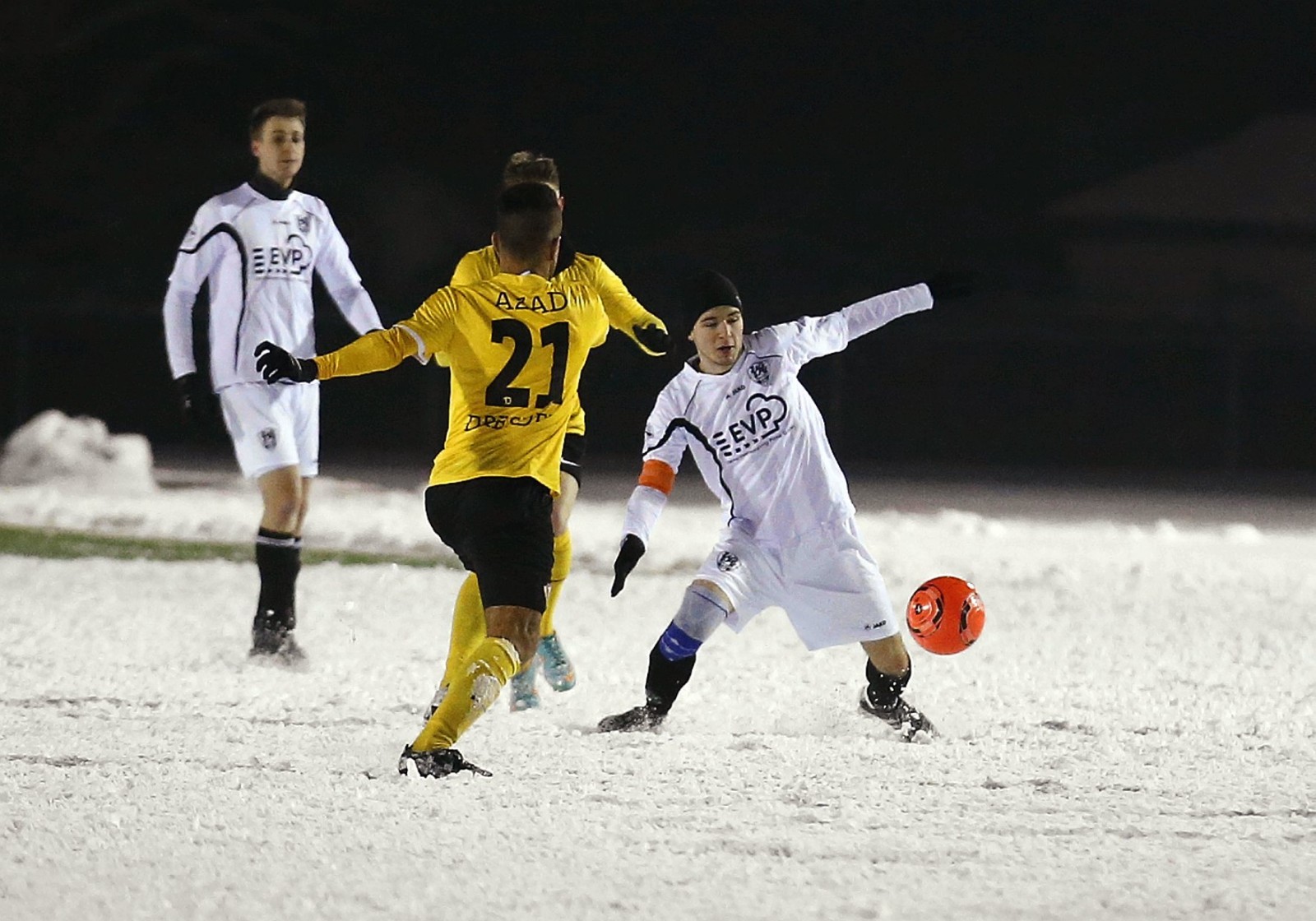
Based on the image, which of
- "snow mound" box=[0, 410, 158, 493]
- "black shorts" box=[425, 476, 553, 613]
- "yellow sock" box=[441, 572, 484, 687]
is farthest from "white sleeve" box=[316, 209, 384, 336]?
"snow mound" box=[0, 410, 158, 493]

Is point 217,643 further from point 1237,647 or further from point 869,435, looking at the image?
point 869,435

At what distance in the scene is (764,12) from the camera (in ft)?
90.9

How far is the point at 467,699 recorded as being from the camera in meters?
4.84

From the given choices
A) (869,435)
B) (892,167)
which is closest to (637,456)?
(869,435)

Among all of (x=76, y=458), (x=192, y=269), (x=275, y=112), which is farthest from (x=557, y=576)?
(x=76, y=458)

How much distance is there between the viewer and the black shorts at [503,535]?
4.98 metres

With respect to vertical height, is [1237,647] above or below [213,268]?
below

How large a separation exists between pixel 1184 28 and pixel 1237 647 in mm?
21767

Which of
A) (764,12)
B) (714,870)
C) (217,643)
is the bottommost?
(714,870)

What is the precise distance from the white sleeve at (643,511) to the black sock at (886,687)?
0.91m

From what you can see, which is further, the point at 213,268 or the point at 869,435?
the point at 869,435

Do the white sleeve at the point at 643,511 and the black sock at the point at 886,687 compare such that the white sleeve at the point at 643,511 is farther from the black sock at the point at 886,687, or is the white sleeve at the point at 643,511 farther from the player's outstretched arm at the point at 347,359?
Result: the player's outstretched arm at the point at 347,359

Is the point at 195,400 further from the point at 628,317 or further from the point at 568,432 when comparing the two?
the point at 628,317

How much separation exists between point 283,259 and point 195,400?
719 millimetres
